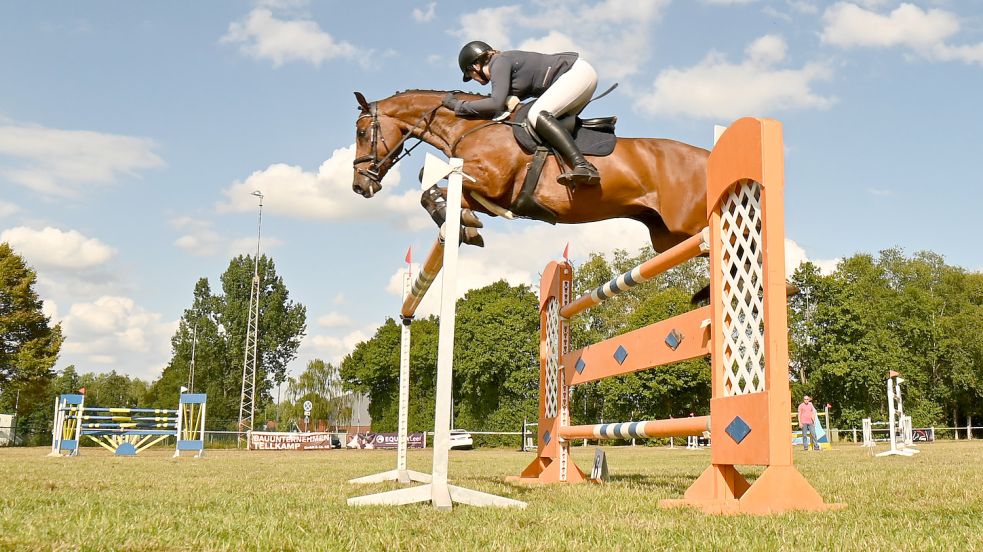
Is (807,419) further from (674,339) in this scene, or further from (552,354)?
(674,339)

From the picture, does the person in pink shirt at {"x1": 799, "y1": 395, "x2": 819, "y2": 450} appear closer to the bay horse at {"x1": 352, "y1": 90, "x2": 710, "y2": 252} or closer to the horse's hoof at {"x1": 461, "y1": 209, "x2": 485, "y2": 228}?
the bay horse at {"x1": 352, "y1": 90, "x2": 710, "y2": 252}

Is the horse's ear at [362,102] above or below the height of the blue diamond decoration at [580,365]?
above

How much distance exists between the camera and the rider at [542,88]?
15.0 feet

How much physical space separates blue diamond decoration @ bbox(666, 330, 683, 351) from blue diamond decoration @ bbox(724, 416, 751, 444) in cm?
62

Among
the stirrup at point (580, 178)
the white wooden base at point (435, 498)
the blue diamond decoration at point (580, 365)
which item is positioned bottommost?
A: the white wooden base at point (435, 498)

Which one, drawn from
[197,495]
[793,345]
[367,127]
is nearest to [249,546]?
[197,495]

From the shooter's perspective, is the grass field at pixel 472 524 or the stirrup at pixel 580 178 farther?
the stirrup at pixel 580 178

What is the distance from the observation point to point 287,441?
2705 cm

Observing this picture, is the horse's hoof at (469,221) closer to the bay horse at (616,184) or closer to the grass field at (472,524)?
the bay horse at (616,184)

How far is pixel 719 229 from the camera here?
378 centimetres

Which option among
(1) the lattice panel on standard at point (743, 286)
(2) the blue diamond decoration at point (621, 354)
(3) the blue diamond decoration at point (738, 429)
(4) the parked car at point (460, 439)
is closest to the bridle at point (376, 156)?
(2) the blue diamond decoration at point (621, 354)

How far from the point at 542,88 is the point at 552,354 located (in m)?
1.98

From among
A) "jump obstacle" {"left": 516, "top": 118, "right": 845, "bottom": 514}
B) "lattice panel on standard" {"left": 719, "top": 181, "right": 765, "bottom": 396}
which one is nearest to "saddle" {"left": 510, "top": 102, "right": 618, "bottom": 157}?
Answer: "jump obstacle" {"left": 516, "top": 118, "right": 845, "bottom": 514}

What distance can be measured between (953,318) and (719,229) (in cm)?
3880
